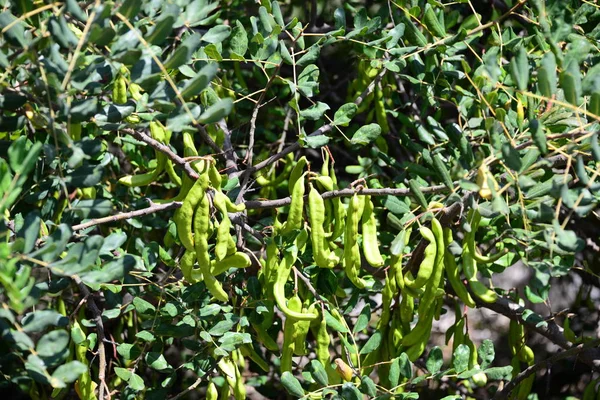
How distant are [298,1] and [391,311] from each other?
3.19ft

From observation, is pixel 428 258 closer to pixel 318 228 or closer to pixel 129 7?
pixel 318 228

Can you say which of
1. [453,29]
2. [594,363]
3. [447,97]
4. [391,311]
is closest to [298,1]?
[453,29]

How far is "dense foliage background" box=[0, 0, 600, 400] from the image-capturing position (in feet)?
3.64

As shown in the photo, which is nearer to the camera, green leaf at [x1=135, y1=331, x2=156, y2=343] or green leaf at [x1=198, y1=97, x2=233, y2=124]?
green leaf at [x1=198, y1=97, x2=233, y2=124]

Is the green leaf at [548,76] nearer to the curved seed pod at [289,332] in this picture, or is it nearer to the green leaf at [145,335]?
the curved seed pod at [289,332]

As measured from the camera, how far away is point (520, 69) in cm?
116

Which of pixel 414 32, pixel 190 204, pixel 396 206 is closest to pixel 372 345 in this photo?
pixel 396 206

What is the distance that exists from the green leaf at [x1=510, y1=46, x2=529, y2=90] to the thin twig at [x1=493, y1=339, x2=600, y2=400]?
61 cm

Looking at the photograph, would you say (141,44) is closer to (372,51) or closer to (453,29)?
(372,51)

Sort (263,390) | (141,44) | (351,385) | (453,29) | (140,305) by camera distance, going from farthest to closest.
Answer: (453,29), (263,390), (140,305), (351,385), (141,44)

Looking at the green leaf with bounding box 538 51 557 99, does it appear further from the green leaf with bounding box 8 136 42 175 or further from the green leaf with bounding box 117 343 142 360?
the green leaf with bounding box 117 343 142 360

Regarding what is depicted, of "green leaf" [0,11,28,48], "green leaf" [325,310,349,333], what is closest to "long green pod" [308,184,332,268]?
"green leaf" [325,310,349,333]

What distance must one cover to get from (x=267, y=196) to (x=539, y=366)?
0.70m

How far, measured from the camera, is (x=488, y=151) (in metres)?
1.45
